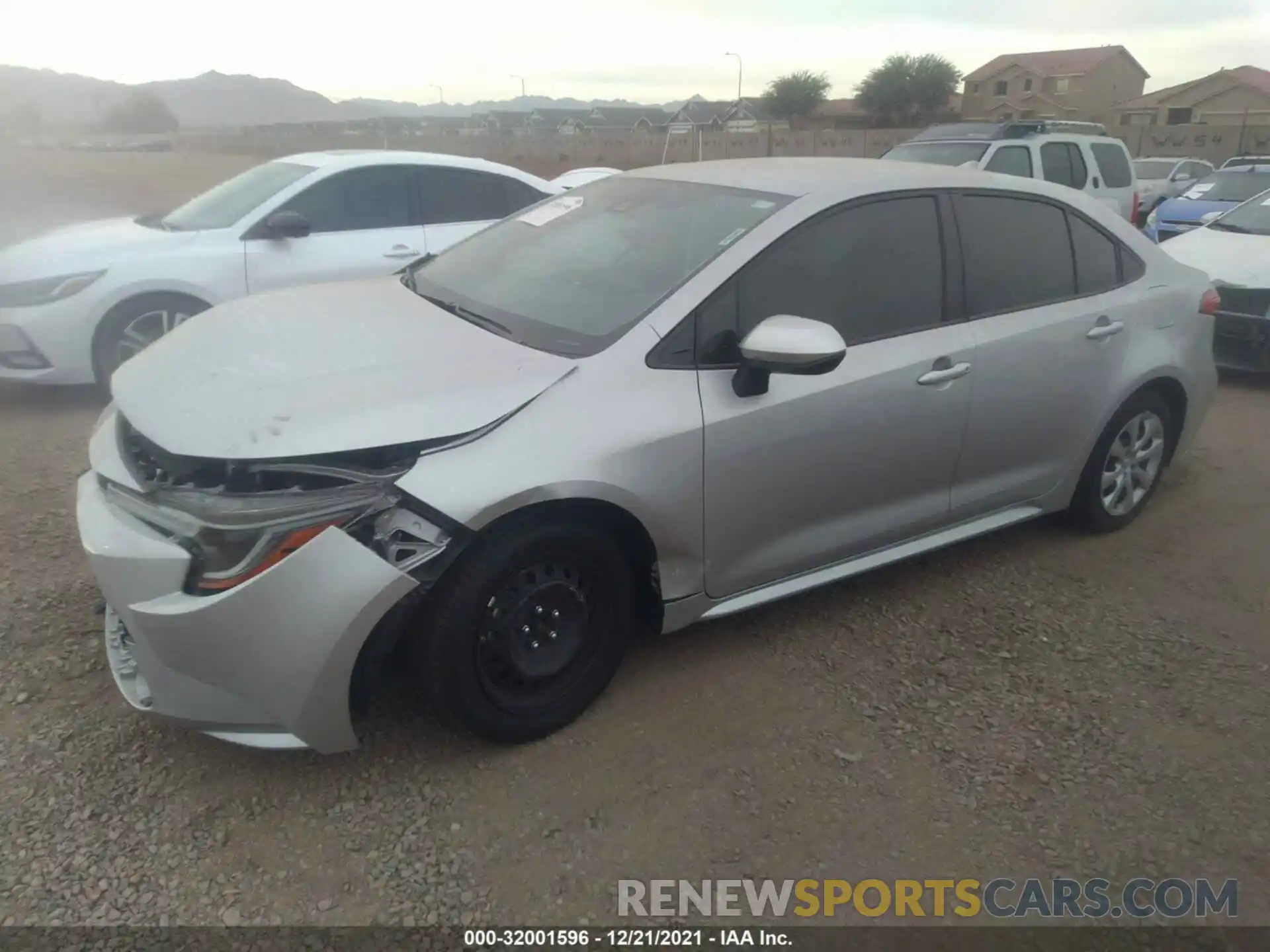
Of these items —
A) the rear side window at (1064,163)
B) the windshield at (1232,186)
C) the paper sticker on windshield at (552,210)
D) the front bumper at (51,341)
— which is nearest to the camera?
the paper sticker on windshield at (552,210)

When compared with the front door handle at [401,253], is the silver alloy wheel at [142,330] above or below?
below

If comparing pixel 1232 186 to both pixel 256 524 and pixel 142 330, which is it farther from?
pixel 256 524

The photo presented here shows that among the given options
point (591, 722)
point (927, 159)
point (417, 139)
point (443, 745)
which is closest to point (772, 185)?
point (591, 722)

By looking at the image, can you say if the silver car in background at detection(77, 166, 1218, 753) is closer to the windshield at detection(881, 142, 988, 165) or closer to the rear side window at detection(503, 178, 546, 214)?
the rear side window at detection(503, 178, 546, 214)

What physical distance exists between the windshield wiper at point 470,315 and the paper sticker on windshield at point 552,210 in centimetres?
63

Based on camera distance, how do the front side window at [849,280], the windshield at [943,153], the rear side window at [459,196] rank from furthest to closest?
the windshield at [943,153]
the rear side window at [459,196]
the front side window at [849,280]

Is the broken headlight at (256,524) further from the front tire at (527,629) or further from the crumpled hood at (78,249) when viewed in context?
the crumpled hood at (78,249)

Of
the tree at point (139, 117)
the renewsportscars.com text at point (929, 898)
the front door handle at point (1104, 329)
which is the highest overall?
the tree at point (139, 117)

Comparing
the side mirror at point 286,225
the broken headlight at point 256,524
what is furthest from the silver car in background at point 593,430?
the side mirror at point 286,225

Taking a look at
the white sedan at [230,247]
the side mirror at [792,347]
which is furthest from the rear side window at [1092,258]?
the white sedan at [230,247]

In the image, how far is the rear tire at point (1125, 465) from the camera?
418 centimetres

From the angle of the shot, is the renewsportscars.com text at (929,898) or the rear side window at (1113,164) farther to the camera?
the rear side window at (1113,164)

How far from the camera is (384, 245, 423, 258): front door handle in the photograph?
252 inches

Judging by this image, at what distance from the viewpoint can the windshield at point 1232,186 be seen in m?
12.4
